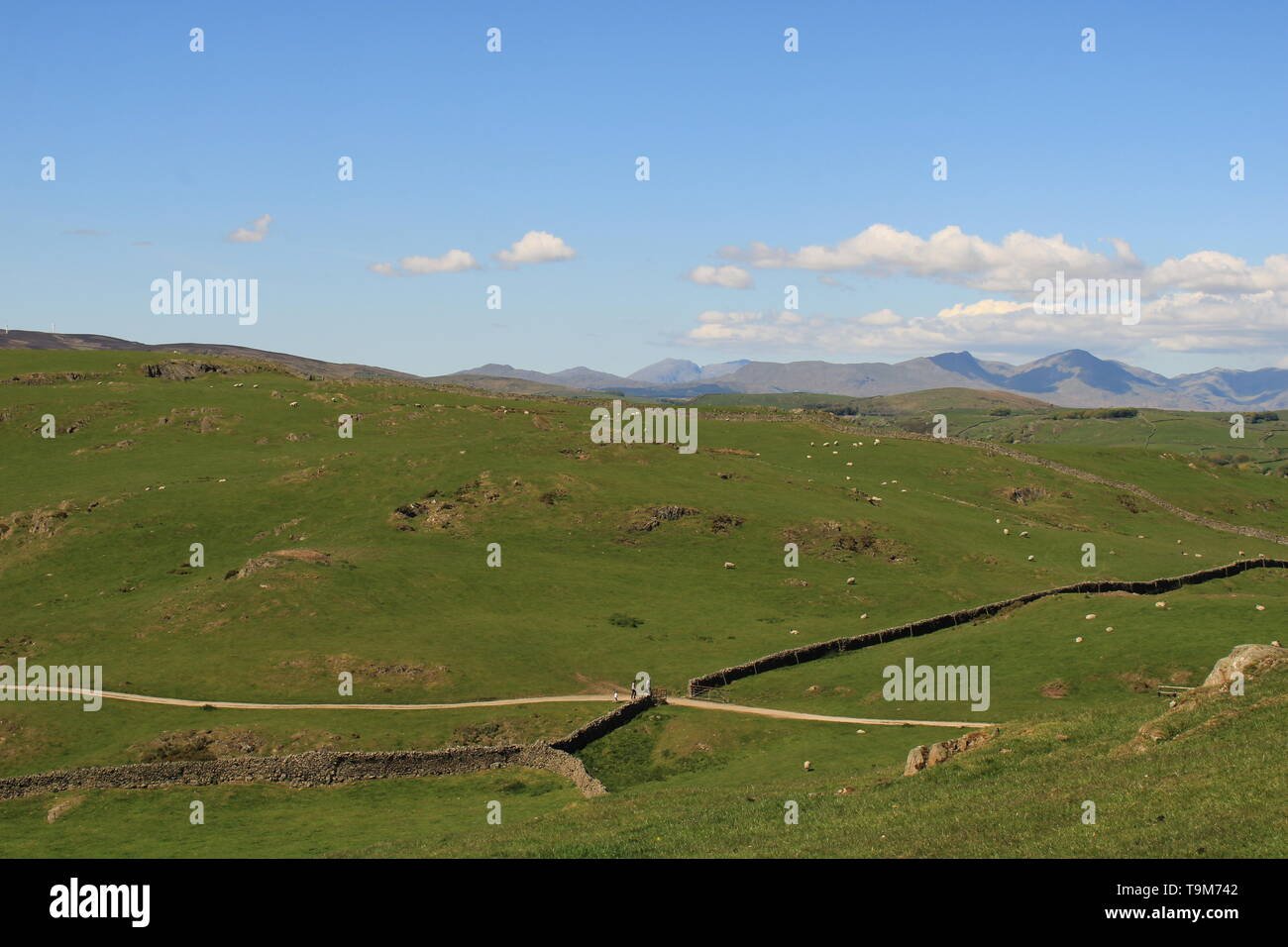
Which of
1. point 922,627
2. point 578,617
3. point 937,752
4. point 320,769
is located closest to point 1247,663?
point 937,752

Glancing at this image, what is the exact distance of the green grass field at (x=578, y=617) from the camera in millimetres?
37375

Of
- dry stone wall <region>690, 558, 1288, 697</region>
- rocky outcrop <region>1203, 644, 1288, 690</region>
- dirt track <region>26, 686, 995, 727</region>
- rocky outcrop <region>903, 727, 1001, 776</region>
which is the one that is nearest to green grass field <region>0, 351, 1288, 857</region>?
dirt track <region>26, 686, 995, 727</region>

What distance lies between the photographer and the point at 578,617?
8900 centimetres

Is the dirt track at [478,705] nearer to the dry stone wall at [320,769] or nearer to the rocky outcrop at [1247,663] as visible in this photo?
the dry stone wall at [320,769]

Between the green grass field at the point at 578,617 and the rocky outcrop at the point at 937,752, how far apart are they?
4.21ft

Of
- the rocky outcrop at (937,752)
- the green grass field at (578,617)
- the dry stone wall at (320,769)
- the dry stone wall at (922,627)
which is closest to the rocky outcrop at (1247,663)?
the green grass field at (578,617)

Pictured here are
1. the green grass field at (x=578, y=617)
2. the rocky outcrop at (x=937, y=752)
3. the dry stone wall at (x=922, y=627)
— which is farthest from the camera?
the dry stone wall at (x=922, y=627)

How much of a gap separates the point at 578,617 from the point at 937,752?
169ft

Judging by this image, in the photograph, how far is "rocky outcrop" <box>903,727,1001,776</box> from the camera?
4041 cm

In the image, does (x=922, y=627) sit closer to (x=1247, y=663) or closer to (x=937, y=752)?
(x=1247, y=663)

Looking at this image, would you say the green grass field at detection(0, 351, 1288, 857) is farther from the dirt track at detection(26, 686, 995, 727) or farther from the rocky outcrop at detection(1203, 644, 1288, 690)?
the rocky outcrop at detection(1203, 644, 1288, 690)
